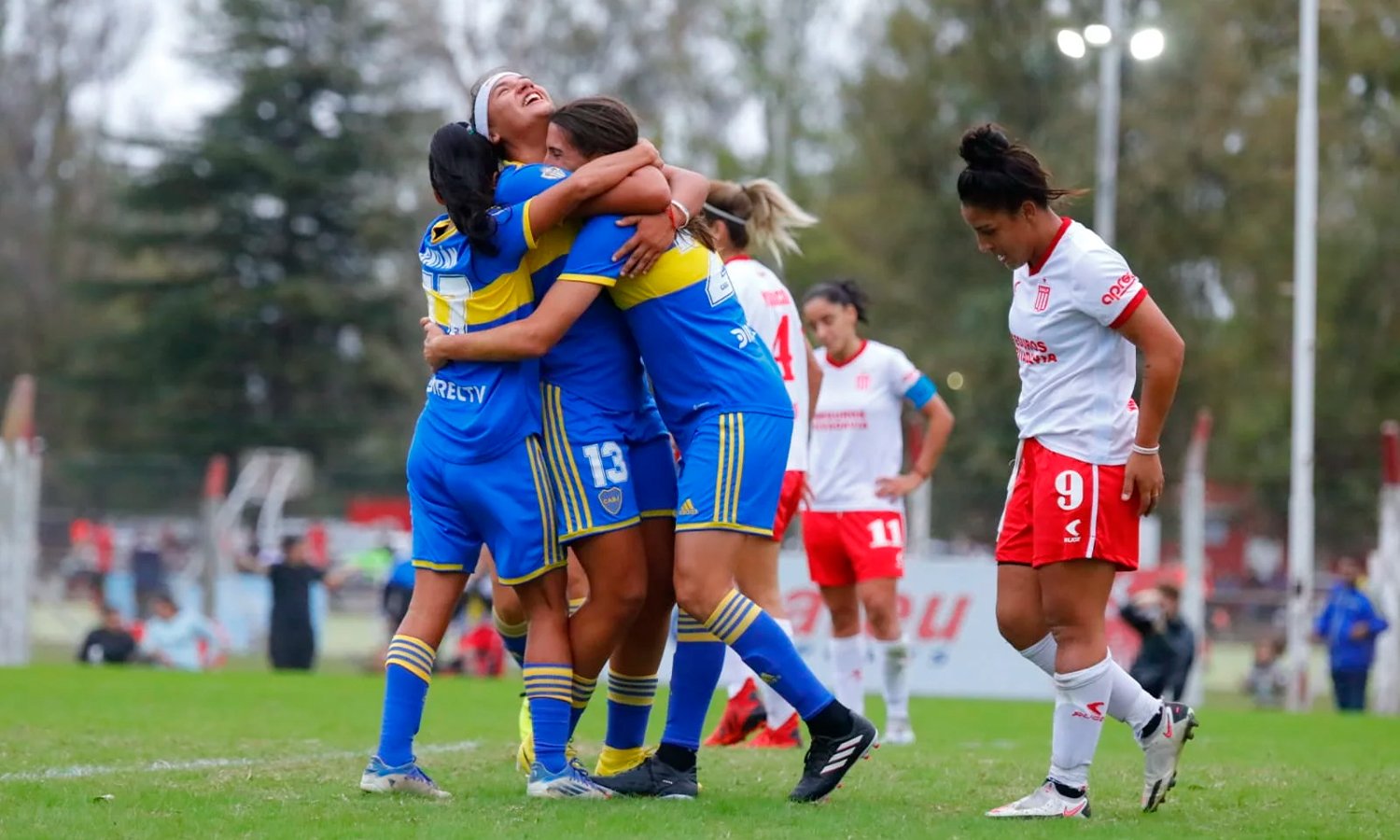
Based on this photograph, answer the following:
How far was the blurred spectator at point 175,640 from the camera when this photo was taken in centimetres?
1875

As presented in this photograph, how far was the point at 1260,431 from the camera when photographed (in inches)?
1526

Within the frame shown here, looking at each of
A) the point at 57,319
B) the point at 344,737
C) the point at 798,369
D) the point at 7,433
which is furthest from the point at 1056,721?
the point at 57,319

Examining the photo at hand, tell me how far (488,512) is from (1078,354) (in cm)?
196

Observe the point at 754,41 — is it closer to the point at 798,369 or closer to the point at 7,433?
the point at 7,433

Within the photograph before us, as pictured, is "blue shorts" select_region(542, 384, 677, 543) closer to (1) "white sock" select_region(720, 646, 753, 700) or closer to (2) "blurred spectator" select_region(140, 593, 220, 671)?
(1) "white sock" select_region(720, 646, 753, 700)

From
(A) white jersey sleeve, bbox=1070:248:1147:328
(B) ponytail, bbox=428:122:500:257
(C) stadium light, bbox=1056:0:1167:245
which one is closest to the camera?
(A) white jersey sleeve, bbox=1070:248:1147:328

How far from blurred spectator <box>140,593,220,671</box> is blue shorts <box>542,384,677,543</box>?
1406 centimetres

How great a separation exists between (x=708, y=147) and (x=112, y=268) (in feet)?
63.1

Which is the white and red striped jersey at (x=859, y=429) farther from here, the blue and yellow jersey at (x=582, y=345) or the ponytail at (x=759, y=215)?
A: the blue and yellow jersey at (x=582, y=345)

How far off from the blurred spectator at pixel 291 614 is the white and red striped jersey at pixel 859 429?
946 centimetres

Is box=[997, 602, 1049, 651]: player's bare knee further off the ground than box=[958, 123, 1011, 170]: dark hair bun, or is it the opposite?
box=[958, 123, 1011, 170]: dark hair bun

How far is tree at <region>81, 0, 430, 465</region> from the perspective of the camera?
3922cm

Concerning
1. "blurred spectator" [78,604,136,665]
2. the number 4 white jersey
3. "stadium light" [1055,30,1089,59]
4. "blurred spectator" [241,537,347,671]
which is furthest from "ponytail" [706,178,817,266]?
"stadium light" [1055,30,1089,59]

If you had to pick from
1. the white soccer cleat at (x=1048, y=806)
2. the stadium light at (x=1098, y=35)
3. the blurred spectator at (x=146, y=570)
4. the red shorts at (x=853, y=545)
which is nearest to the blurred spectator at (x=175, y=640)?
the blurred spectator at (x=146, y=570)
